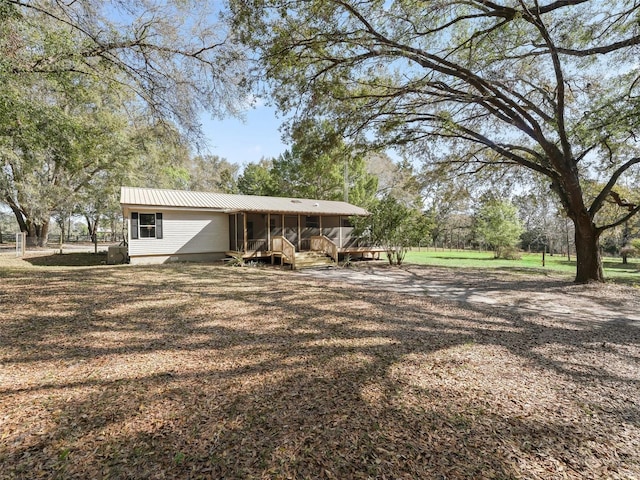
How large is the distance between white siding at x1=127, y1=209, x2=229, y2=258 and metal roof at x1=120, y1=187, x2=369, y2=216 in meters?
0.51

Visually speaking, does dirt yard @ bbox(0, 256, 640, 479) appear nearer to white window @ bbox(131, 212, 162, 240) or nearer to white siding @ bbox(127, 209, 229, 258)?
white window @ bbox(131, 212, 162, 240)

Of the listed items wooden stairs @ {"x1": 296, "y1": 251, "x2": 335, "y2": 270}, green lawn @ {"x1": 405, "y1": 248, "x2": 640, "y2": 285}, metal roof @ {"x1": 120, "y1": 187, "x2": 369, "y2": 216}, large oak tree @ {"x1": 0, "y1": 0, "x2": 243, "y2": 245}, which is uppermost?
large oak tree @ {"x1": 0, "y1": 0, "x2": 243, "y2": 245}

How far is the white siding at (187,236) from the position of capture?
1303cm

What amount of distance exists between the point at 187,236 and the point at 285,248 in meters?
4.69

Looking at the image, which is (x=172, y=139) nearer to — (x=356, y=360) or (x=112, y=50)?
(x=112, y=50)

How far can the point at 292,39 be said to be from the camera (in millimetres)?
6336

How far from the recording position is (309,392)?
2742mm

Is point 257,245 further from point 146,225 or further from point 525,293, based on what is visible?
point 525,293

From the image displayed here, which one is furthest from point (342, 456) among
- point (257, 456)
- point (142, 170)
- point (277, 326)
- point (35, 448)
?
point (142, 170)

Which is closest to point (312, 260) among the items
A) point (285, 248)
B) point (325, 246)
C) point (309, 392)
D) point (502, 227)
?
point (285, 248)

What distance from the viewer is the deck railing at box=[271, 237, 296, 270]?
→ 12.9 metres

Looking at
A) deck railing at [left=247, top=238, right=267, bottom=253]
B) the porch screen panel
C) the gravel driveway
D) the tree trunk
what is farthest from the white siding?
the tree trunk

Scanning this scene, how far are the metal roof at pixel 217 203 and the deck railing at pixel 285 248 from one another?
145 centimetres

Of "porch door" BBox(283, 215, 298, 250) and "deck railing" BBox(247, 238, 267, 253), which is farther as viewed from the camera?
"porch door" BBox(283, 215, 298, 250)
